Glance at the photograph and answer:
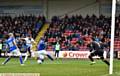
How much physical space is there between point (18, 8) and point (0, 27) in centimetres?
376

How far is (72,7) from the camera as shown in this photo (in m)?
52.1

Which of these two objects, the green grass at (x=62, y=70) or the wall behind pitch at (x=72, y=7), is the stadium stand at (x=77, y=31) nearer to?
the wall behind pitch at (x=72, y=7)

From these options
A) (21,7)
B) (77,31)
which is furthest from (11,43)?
(21,7)

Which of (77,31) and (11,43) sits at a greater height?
(77,31)

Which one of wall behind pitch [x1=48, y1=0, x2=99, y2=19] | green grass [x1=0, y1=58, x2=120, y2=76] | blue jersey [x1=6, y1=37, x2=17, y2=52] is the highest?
wall behind pitch [x1=48, y1=0, x2=99, y2=19]

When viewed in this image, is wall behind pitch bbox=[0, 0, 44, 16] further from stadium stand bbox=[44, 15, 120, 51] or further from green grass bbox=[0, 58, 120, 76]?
green grass bbox=[0, 58, 120, 76]

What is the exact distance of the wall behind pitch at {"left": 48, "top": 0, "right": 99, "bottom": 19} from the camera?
5162 centimetres

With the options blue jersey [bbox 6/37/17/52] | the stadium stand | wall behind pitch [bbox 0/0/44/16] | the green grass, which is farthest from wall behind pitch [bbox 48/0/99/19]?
blue jersey [bbox 6/37/17/52]

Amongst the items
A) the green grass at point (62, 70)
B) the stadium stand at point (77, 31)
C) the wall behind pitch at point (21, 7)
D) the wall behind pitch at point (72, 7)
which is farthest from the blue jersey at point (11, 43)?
the wall behind pitch at point (21, 7)

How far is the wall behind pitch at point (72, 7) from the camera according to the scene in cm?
5162

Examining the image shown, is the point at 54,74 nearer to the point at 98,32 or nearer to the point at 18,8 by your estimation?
the point at 98,32

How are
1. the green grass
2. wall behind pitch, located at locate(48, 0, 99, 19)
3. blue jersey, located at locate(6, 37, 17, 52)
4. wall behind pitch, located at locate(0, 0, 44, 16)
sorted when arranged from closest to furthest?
1. the green grass
2. blue jersey, located at locate(6, 37, 17, 52)
3. wall behind pitch, located at locate(48, 0, 99, 19)
4. wall behind pitch, located at locate(0, 0, 44, 16)

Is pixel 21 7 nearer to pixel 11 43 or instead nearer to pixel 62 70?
pixel 11 43

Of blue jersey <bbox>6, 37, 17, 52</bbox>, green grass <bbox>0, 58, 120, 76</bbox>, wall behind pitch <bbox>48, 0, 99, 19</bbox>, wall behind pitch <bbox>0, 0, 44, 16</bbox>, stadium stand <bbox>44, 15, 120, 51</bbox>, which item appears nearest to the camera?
green grass <bbox>0, 58, 120, 76</bbox>
